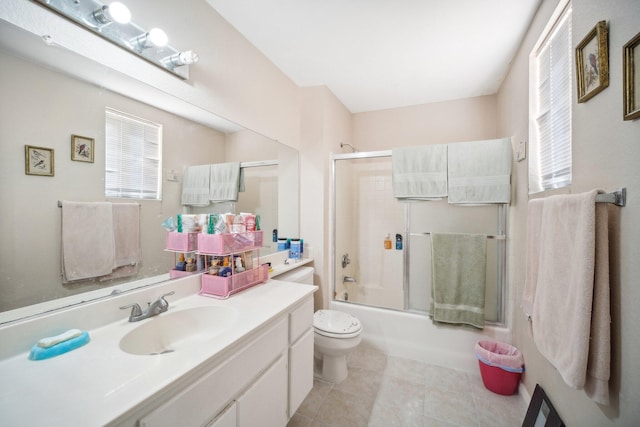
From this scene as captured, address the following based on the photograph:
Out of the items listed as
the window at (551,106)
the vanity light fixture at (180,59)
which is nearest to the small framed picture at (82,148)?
the vanity light fixture at (180,59)

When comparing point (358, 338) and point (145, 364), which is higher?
point (145, 364)

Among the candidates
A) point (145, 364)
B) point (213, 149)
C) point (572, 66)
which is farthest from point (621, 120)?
point (213, 149)

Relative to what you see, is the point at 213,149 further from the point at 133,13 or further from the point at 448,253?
the point at 448,253

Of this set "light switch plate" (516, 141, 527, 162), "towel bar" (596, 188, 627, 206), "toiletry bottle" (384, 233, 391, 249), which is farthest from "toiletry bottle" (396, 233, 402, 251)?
"towel bar" (596, 188, 627, 206)

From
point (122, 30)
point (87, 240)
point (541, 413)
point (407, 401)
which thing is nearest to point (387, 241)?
point (407, 401)

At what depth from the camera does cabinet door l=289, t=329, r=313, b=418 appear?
52.1 inches

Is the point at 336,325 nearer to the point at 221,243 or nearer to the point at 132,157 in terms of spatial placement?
the point at 221,243

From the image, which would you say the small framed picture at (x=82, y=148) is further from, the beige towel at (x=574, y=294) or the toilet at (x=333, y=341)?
the beige towel at (x=574, y=294)

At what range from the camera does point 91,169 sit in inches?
40.6

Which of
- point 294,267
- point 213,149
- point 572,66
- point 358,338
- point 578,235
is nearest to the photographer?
point 578,235

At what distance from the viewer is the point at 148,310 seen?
3.60ft

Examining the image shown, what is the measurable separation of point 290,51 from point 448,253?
2134mm

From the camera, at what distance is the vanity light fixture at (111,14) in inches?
38.6

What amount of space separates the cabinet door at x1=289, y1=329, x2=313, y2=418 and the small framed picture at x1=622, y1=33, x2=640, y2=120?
1606 mm
